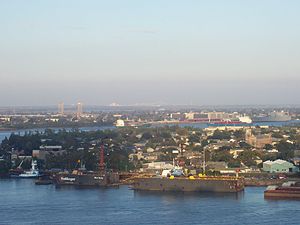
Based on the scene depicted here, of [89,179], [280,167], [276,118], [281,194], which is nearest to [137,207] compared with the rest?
[281,194]

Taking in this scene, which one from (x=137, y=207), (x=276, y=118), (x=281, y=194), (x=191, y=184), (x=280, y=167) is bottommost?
(x=137, y=207)

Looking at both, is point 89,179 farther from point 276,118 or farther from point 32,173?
point 276,118

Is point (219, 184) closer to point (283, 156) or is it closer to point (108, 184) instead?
point (108, 184)

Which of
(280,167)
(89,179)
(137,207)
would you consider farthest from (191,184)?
(280,167)

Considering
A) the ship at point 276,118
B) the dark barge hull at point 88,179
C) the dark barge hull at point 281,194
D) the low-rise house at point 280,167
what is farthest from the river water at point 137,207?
the ship at point 276,118

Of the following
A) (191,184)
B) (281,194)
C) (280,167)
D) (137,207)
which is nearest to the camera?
(137,207)

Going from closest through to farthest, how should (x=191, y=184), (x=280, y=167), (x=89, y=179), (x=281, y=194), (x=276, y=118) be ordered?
(x=281, y=194) → (x=191, y=184) → (x=89, y=179) → (x=280, y=167) → (x=276, y=118)

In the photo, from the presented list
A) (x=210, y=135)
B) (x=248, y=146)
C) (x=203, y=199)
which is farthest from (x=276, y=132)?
(x=203, y=199)

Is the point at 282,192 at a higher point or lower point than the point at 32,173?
lower

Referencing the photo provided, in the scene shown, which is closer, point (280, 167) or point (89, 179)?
point (89, 179)
